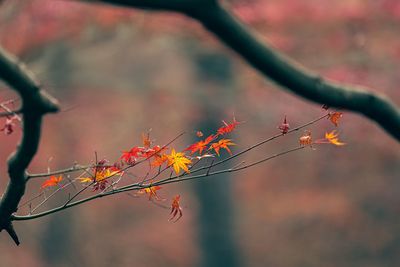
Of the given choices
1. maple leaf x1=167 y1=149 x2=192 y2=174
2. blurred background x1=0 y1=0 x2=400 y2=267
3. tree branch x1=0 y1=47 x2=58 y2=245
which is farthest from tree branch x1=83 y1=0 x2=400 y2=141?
blurred background x1=0 y1=0 x2=400 y2=267

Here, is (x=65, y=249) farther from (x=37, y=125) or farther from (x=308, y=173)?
(x=37, y=125)

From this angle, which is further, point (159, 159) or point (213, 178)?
point (213, 178)

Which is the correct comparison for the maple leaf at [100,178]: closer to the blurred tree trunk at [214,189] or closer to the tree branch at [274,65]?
the tree branch at [274,65]

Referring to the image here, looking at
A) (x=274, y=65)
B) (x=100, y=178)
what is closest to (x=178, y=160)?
(x=100, y=178)

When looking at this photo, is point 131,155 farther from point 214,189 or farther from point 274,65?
point 214,189

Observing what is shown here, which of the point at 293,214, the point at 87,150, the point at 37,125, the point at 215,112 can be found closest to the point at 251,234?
the point at 293,214

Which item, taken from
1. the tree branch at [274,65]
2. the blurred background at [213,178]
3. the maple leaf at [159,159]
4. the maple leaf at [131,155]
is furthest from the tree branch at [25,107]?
the blurred background at [213,178]
